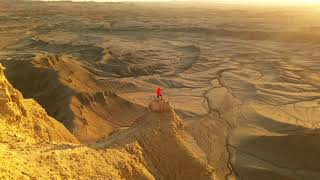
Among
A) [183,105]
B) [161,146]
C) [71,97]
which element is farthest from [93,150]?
[183,105]

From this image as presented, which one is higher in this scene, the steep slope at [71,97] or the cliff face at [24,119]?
the cliff face at [24,119]

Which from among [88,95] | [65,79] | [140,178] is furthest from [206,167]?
[65,79]

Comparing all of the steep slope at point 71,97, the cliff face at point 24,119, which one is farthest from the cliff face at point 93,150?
the steep slope at point 71,97

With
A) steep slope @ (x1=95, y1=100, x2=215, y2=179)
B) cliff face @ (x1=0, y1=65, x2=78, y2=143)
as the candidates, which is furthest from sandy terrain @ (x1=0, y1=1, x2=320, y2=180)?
cliff face @ (x1=0, y1=65, x2=78, y2=143)

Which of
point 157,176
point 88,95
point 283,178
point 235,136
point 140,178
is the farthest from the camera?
point 88,95

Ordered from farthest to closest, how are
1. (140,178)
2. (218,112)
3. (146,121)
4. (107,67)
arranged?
(107,67), (218,112), (146,121), (140,178)

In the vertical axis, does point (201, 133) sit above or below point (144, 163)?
below

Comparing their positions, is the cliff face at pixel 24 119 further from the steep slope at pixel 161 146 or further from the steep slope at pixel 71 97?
the steep slope at pixel 71 97

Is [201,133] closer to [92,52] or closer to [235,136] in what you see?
[235,136]
